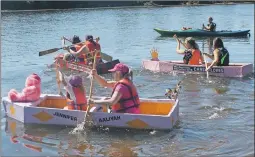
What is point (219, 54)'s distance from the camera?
13.5 metres

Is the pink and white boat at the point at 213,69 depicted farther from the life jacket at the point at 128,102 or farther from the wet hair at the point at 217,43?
the life jacket at the point at 128,102

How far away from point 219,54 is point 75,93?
610 cm

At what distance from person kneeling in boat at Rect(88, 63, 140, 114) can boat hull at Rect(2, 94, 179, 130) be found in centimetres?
17

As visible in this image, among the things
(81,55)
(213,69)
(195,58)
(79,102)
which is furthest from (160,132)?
(81,55)

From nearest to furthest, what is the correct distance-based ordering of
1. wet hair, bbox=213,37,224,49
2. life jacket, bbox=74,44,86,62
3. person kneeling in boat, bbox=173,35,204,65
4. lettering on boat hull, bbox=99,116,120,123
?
lettering on boat hull, bbox=99,116,120,123
wet hair, bbox=213,37,224,49
person kneeling in boat, bbox=173,35,204,65
life jacket, bbox=74,44,86,62

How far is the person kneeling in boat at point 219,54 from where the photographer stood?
43.6 feet

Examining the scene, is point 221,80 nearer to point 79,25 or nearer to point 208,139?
point 208,139

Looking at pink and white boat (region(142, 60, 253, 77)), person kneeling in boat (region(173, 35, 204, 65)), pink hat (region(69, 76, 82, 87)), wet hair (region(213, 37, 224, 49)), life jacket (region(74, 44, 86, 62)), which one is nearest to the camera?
pink hat (region(69, 76, 82, 87))

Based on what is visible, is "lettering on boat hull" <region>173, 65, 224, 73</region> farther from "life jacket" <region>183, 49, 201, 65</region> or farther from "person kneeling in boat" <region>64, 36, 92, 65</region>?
"person kneeling in boat" <region>64, 36, 92, 65</region>

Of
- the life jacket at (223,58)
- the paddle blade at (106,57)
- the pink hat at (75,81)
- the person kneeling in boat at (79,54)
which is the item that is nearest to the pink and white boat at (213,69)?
the life jacket at (223,58)

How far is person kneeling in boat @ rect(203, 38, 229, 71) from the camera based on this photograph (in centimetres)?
1328

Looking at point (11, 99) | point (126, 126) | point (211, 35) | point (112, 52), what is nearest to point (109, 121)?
point (126, 126)

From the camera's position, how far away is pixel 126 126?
339 inches

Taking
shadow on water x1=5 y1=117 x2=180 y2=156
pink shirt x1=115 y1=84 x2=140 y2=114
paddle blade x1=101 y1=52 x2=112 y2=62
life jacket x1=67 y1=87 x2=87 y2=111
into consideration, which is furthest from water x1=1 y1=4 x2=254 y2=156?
paddle blade x1=101 y1=52 x2=112 y2=62
